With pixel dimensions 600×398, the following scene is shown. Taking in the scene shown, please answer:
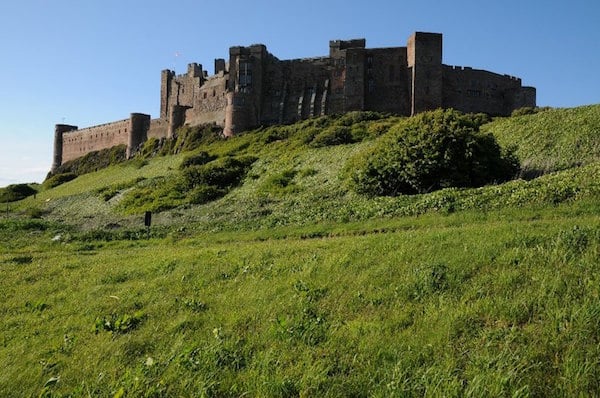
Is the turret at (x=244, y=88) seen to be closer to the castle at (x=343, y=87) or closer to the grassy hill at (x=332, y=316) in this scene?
the castle at (x=343, y=87)

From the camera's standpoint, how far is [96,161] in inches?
3472

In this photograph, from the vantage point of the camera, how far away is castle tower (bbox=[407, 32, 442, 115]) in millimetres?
58969

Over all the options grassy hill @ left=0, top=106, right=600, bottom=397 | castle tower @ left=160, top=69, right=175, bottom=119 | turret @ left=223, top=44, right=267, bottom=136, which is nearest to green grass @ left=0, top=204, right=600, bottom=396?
grassy hill @ left=0, top=106, right=600, bottom=397

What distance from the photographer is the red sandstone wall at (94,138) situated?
3479 inches

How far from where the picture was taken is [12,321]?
329 inches

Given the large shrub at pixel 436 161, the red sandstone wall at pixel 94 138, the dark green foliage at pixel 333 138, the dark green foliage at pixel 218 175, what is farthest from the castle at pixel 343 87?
the large shrub at pixel 436 161

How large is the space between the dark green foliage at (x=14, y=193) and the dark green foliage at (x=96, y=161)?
600 inches

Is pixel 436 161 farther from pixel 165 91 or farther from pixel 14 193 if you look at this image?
pixel 165 91

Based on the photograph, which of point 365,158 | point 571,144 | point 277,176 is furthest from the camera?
point 277,176

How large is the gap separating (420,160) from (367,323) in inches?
680

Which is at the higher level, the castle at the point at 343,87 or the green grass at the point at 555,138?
the castle at the point at 343,87

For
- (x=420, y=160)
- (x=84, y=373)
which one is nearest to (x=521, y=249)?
(x=84, y=373)

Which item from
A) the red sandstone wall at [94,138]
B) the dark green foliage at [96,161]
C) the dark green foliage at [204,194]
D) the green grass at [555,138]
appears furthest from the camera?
the red sandstone wall at [94,138]

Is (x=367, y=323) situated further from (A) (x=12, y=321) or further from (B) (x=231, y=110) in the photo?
(B) (x=231, y=110)
